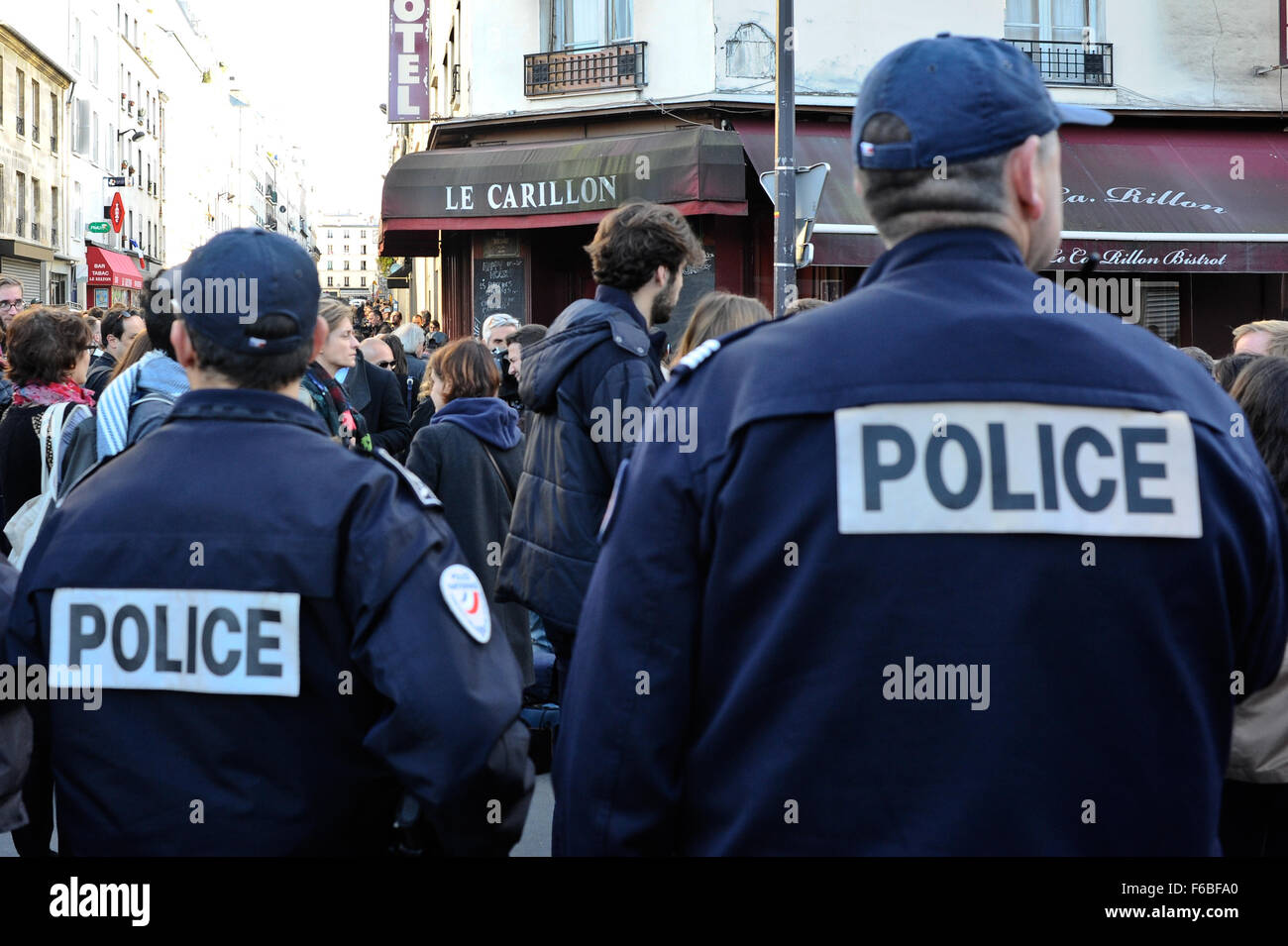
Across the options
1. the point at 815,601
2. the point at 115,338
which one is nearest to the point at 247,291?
the point at 815,601

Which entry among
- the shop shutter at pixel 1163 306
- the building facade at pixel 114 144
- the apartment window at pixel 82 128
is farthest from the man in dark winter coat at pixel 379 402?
the apartment window at pixel 82 128

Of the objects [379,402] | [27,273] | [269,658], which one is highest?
[27,273]

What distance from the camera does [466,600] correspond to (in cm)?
223

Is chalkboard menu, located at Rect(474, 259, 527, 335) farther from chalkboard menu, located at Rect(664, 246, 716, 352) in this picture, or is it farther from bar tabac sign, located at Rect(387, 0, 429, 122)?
bar tabac sign, located at Rect(387, 0, 429, 122)

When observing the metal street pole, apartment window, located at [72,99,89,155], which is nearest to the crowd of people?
the metal street pole

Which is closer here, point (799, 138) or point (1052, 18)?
point (799, 138)

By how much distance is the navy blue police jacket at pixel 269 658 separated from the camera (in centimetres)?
216

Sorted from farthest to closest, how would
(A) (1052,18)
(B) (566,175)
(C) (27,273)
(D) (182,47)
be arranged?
(D) (182,47), (C) (27,273), (A) (1052,18), (B) (566,175)

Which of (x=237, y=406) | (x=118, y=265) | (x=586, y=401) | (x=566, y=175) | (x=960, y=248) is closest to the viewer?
(x=960, y=248)

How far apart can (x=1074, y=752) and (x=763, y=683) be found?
0.42 metres

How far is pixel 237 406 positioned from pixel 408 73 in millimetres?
18934

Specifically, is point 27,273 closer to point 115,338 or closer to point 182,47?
point 182,47

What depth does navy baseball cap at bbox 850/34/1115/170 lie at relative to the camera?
5.94 ft

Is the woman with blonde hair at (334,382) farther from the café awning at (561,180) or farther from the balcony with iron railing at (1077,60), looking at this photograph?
the balcony with iron railing at (1077,60)
